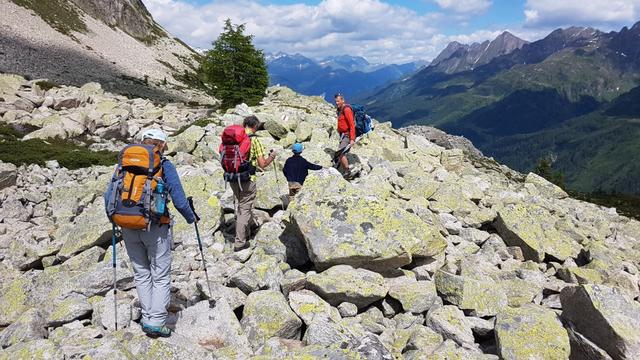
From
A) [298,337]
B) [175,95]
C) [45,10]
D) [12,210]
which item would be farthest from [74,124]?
[45,10]

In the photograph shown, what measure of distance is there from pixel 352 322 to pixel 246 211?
4659 mm

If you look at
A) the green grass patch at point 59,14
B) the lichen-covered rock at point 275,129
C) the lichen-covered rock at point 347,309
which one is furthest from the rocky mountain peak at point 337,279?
the green grass patch at point 59,14

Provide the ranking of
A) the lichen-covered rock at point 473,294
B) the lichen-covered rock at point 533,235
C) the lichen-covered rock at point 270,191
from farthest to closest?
1. the lichen-covered rock at point 270,191
2. the lichen-covered rock at point 533,235
3. the lichen-covered rock at point 473,294

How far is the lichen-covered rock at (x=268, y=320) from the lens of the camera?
714cm

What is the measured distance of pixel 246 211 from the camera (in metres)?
11.0

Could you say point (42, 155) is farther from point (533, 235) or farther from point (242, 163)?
point (533, 235)

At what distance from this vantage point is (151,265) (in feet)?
22.8

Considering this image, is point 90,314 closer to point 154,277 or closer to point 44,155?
point 154,277

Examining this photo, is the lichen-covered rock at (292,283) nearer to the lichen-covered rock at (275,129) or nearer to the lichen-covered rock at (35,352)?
the lichen-covered rock at (35,352)

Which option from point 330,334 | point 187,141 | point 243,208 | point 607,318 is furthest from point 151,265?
point 187,141

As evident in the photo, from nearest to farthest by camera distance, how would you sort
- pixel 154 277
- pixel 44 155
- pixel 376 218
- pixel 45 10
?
pixel 154 277
pixel 376 218
pixel 44 155
pixel 45 10

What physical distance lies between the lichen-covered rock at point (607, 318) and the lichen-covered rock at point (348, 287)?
3.63 meters

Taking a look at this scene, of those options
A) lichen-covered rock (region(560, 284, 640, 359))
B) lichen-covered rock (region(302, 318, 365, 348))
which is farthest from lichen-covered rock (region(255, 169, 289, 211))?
lichen-covered rock (region(560, 284, 640, 359))

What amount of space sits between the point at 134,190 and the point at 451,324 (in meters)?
6.30
